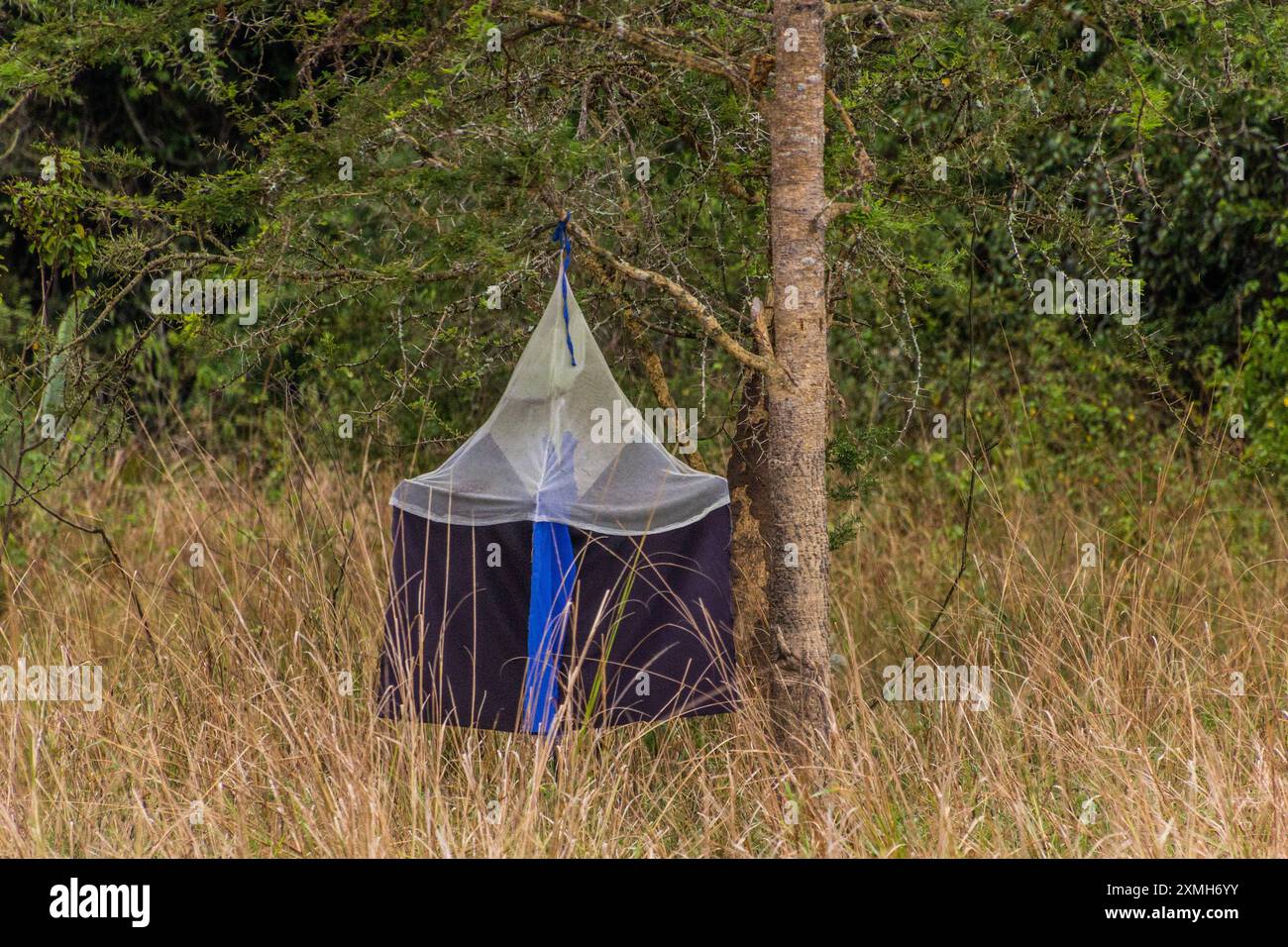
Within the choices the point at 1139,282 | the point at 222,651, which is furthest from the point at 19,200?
the point at 1139,282

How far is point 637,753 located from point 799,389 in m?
1.27

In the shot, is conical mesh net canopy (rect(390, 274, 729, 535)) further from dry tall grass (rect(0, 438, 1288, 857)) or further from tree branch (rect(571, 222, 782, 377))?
dry tall grass (rect(0, 438, 1288, 857))

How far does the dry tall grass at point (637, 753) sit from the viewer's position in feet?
11.4

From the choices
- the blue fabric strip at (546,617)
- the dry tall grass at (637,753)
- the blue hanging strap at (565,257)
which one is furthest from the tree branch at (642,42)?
the dry tall grass at (637,753)

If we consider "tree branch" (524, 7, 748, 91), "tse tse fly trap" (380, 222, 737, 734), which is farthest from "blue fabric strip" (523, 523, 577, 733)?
"tree branch" (524, 7, 748, 91)

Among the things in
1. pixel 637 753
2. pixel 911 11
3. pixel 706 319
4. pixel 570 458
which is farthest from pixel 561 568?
pixel 911 11

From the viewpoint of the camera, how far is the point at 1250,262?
24.9 feet

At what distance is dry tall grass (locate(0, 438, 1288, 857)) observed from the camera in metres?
3.47

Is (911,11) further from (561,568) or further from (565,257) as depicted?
(561,568)

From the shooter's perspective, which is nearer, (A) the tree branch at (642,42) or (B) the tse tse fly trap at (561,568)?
(B) the tse tse fly trap at (561,568)

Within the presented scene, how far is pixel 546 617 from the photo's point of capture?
345cm

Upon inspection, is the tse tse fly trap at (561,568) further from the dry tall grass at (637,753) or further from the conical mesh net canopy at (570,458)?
the dry tall grass at (637,753)

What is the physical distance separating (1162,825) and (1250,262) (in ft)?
16.8

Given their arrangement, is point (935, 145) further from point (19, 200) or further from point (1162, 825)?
point (19, 200)
